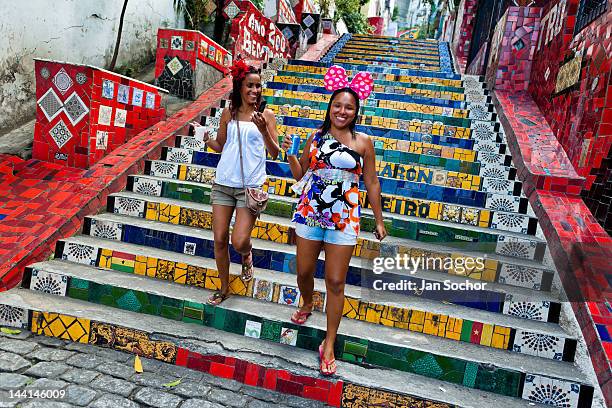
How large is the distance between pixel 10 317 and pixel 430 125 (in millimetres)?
4767

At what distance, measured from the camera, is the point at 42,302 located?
315 cm

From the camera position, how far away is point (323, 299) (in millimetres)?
3188

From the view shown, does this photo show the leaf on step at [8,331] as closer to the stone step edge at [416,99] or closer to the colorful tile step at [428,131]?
the colorful tile step at [428,131]

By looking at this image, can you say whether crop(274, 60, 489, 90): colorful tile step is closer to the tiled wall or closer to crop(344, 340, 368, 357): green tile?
the tiled wall

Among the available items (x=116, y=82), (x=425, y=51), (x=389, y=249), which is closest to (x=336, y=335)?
(x=389, y=249)

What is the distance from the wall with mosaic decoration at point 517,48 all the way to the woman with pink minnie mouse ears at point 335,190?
184 inches

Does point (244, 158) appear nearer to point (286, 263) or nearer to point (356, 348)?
point (286, 263)

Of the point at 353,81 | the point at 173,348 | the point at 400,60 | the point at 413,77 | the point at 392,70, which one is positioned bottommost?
the point at 173,348

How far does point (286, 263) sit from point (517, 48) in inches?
197

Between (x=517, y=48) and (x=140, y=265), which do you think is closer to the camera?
(x=140, y=265)

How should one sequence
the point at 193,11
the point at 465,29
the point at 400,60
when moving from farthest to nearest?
the point at 465,29, the point at 400,60, the point at 193,11

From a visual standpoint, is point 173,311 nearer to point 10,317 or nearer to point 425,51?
point 10,317

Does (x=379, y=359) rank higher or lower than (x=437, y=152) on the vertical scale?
lower

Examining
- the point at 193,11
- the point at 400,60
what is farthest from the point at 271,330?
the point at 400,60
